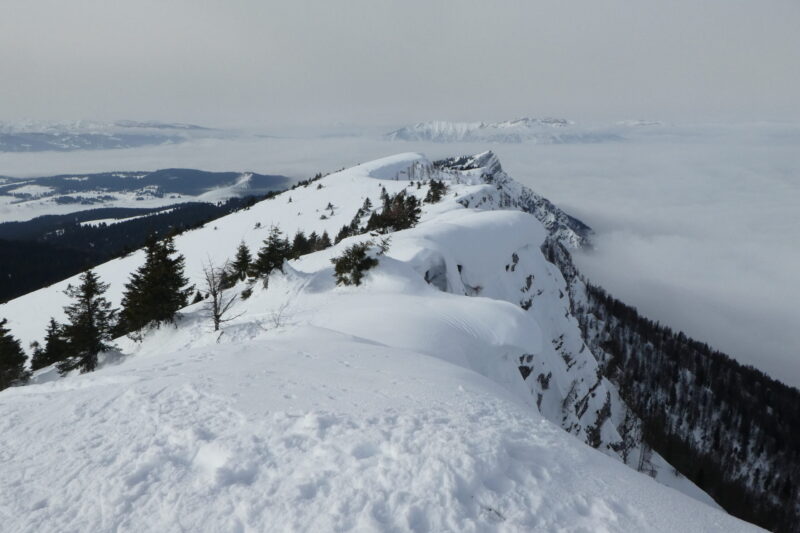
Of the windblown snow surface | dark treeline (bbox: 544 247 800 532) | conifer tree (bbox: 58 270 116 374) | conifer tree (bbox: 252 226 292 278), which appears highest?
the windblown snow surface

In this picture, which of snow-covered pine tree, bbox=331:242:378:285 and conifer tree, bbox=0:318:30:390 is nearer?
snow-covered pine tree, bbox=331:242:378:285

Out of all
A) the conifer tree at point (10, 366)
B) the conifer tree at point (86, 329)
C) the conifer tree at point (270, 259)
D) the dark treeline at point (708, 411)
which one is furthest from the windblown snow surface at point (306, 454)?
the dark treeline at point (708, 411)

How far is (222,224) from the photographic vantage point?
101m

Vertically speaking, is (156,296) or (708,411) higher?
(156,296)

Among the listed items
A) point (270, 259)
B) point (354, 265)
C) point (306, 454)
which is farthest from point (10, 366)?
point (306, 454)

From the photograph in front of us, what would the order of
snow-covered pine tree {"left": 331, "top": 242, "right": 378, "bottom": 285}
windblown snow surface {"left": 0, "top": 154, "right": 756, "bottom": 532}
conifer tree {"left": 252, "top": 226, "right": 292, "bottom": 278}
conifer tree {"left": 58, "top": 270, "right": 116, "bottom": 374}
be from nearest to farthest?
windblown snow surface {"left": 0, "top": 154, "right": 756, "bottom": 532}, snow-covered pine tree {"left": 331, "top": 242, "right": 378, "bottom": 285}, conifer tree {"left": 58, "top": 270, "right": 116, "bottom": 374}, conifer tree {"left": 252, "top": 226, "right": 292, "bottom": 278}

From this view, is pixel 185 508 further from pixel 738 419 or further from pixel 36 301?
pixel 738 419

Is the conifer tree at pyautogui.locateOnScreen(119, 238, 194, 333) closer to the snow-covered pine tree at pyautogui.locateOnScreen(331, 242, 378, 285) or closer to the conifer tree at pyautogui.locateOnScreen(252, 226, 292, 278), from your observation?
the conifer tree at pyautogui.locateOnScreen(252, 226, 292, 278)

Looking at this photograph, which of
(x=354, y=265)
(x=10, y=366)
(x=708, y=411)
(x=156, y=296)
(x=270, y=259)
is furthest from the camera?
(x=708, y=411)

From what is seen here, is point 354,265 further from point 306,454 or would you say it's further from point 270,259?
point 306,454

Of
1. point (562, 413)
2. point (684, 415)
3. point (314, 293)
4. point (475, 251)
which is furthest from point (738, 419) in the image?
point (314, 293)

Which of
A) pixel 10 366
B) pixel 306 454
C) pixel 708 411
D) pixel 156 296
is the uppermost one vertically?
pixel 306 454

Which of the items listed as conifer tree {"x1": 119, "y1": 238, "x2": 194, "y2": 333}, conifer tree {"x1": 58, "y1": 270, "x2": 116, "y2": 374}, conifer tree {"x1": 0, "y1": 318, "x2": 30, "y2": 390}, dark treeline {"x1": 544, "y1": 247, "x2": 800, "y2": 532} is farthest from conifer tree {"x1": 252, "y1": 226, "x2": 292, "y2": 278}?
dark treeline {"x1": 544, "y1": 247, "x2": 800, "y2": 532}

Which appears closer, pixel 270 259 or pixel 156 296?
pixel 156 296
